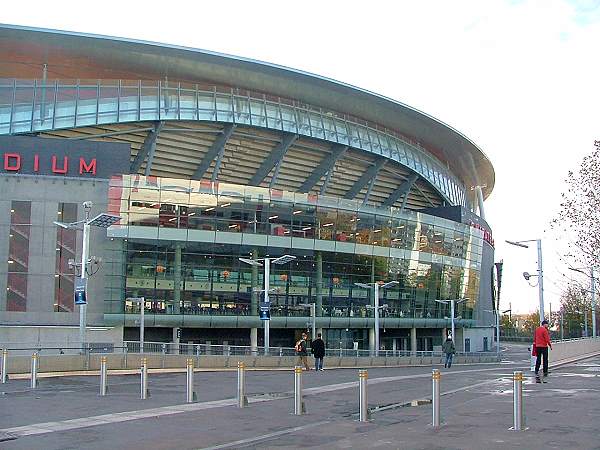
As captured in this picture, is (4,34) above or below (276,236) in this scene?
above

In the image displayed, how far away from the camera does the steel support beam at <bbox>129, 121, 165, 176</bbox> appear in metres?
61.1

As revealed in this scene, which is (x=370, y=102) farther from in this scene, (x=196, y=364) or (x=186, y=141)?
(x=196, y=364)

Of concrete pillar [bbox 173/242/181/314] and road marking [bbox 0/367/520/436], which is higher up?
concrete pillar [bbox 173/242/181/314]

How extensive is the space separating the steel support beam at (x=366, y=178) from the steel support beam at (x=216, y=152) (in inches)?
620

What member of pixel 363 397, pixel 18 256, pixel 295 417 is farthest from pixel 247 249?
pixel 363 397

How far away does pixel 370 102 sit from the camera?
7044cm

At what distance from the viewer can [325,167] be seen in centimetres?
7088

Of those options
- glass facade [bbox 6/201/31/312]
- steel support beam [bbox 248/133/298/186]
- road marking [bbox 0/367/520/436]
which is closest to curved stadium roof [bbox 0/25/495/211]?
steel support beam [bbox 248/133/298/186]

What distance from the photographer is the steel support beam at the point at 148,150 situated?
6112 centimetres

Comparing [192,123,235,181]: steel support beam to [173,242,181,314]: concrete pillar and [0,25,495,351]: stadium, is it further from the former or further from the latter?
[173,242,181,314]: concrete pillar

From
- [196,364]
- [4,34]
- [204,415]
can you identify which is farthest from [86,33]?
[204,415]

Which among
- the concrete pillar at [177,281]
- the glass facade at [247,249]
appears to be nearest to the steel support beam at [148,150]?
the glass facade at [247,249]

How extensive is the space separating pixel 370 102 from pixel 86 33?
86.1 ft

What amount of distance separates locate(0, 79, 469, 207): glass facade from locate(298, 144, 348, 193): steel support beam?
1016 millimetres
